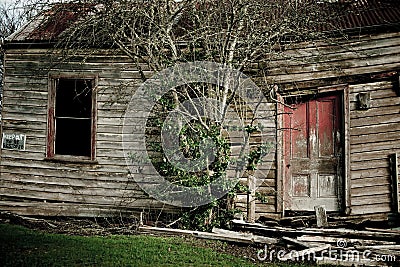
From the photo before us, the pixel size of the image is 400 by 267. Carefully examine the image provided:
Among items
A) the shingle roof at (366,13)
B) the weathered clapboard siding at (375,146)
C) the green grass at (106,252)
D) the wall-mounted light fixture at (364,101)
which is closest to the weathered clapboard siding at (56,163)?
the green grass at (106,252)

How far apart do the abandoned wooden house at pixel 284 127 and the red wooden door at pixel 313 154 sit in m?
0.02

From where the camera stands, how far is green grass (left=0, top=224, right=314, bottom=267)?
21.7ft

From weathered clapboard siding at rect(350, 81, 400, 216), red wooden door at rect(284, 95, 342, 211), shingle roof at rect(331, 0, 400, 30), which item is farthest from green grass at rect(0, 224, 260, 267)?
shingle roof at rect(331, 0, 400, 30)

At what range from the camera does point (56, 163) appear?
37.2 feet

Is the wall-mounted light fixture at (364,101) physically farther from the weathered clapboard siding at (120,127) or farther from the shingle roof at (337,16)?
the shingle roof at (337,16)

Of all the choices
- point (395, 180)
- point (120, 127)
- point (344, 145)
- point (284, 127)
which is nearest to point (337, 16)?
point (284, 127)

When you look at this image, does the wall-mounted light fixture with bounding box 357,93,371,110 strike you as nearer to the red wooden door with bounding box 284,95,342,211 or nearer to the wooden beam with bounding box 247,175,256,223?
the red wooden door with bounding box 284,95,342,211

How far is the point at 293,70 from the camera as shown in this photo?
10055 millimetres

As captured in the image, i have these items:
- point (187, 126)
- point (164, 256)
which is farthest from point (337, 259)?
point (187, 126)

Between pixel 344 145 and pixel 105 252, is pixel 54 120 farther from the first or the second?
pixel 344 145

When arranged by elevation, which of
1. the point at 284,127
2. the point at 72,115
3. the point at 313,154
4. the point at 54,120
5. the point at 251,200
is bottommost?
the point at 251,200

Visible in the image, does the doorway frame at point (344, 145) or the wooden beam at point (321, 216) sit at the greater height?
the doorway frame at point (344, 145)

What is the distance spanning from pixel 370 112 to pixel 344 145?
0.73 m

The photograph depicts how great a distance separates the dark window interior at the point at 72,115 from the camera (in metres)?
11.6
